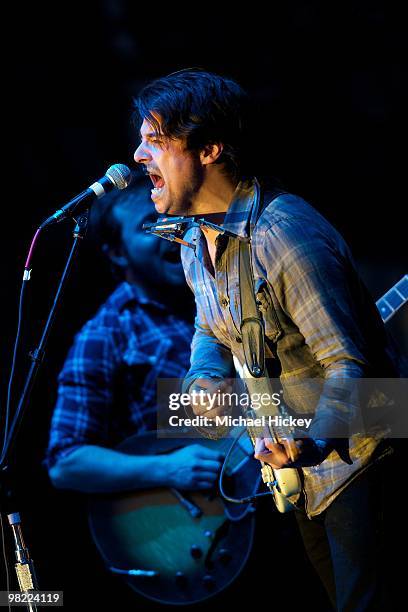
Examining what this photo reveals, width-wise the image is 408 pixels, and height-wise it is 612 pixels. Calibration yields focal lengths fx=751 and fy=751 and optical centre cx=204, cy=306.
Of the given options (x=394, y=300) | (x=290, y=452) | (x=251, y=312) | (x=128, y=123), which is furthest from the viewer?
(x=128, y=123)

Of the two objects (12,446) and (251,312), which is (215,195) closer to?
(251,312)

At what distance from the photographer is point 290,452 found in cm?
166

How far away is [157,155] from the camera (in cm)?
221

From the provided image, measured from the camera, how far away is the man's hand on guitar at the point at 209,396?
212cm

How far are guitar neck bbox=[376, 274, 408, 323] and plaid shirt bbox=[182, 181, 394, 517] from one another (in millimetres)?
945

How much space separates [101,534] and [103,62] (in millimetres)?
2351

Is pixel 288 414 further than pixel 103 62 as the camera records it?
No

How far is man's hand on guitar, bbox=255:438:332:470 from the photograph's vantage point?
65.4 inches

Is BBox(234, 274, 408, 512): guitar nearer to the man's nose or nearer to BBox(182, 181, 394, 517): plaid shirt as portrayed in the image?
BBox(182, 181, 394, 517): plaid shirt

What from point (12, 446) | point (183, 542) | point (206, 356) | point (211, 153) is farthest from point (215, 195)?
point (183, 542)

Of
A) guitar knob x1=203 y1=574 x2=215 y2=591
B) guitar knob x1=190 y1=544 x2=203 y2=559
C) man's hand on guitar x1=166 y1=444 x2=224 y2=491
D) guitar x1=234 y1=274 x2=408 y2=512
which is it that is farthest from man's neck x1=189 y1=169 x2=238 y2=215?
guitar knob x1=203 y1=574 x2=215 y2=591

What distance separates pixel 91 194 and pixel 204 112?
0.42 metres

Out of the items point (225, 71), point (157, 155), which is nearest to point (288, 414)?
point (157, 155)

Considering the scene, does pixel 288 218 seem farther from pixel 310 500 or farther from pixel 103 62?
pixel 103 62
